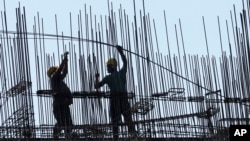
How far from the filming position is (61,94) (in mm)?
20922

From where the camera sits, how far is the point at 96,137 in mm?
19719

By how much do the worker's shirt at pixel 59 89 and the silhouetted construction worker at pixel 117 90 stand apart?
61cm

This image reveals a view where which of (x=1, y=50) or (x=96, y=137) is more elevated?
(x=1, y=50)

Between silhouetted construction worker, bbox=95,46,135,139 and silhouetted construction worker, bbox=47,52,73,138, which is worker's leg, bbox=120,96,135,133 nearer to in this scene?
silhouetted construction worker, bbox=95,46,135,139

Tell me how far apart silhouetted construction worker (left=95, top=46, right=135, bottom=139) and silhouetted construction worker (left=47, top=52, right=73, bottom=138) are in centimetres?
63

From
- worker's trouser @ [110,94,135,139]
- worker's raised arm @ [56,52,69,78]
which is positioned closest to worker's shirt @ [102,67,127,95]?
worker's trouser @ [110,94,135,139]

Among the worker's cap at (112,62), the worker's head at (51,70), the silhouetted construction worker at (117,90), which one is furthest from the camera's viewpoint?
the worker's head at (51,70)

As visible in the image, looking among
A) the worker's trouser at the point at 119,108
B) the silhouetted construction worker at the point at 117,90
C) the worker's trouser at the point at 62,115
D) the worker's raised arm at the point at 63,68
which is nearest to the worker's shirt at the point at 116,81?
the silhouetted construction worker at the point at 117,90

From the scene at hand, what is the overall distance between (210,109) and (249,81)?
996 mm

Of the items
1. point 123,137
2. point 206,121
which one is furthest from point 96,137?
point 206,121

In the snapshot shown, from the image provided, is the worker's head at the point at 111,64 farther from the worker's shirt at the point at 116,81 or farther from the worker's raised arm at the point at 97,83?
the worker's raised arm at the point at 97,83

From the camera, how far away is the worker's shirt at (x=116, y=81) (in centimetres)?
2103

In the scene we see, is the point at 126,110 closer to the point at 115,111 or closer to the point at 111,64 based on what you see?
the point at 115,111

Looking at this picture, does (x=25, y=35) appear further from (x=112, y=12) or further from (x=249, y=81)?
(x=249, y=81)
